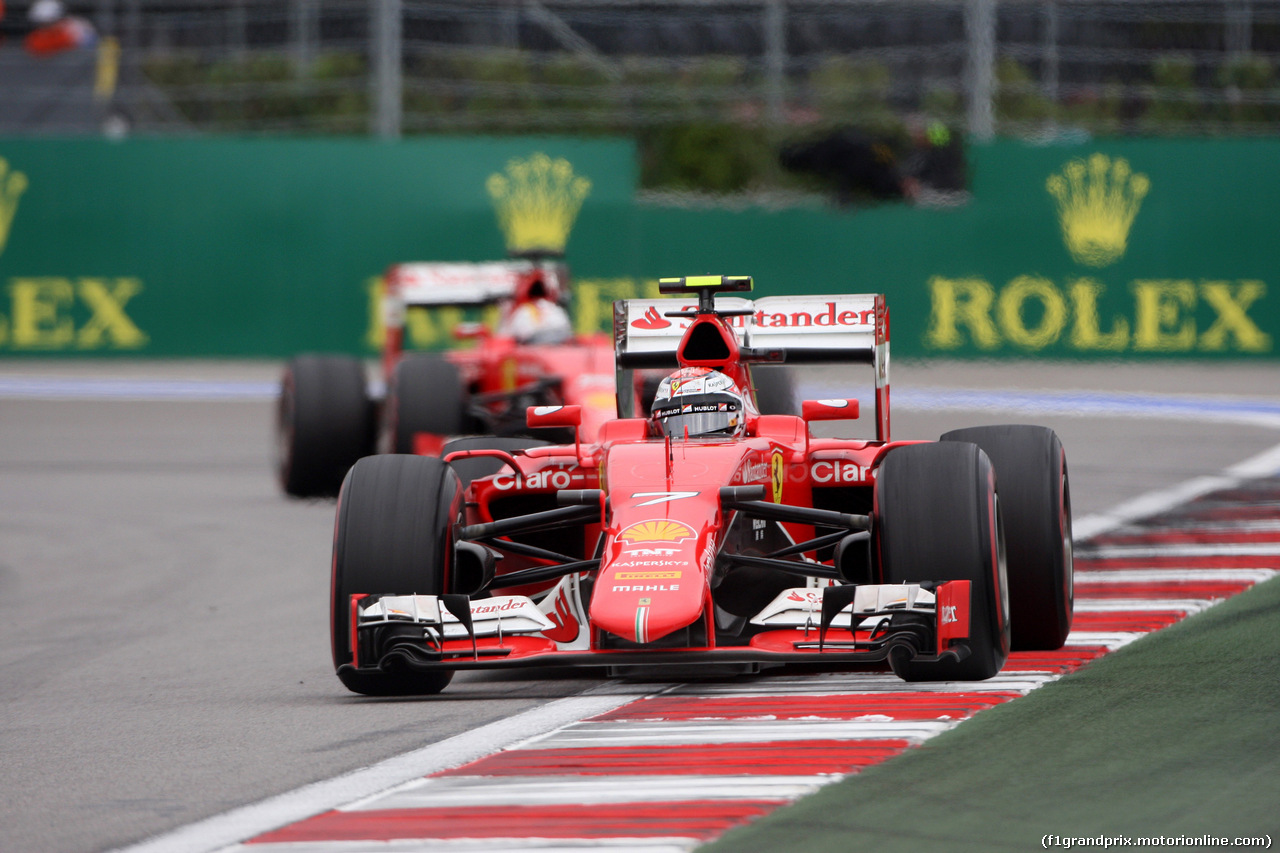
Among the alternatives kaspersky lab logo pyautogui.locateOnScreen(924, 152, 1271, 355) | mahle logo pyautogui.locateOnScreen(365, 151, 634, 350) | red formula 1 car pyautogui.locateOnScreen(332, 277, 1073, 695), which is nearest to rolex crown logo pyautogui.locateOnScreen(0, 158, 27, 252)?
mahle logo pyautogui.locateOnScreen(365, 151, 634, 350)

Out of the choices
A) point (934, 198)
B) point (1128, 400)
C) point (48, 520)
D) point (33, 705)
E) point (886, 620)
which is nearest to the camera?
point (886, 620)

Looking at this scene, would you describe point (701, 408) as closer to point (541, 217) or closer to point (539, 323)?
point (539, 323)

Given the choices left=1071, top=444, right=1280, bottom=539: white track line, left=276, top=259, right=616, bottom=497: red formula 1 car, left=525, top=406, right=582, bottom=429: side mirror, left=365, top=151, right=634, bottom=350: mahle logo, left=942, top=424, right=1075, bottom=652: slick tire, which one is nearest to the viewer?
left=942, top=424, right=1075, bottom=652: slick tire

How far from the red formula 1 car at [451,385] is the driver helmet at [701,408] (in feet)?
15.1

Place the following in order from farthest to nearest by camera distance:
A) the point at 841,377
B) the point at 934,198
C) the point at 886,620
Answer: the point at 934,198 → the point at 841,377 → the point at 886,620

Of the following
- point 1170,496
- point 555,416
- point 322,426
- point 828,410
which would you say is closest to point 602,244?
point 322,426

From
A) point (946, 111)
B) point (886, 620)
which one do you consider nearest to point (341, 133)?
point (946, 111)

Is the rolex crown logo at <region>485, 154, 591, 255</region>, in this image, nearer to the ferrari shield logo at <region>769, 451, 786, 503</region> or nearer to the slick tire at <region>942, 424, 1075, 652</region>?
the ferrari shield logo at <region>769, 451, 786, 503</region>

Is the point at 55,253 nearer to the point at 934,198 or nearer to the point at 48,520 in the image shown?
the point at 934,198

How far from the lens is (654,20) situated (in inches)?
1006

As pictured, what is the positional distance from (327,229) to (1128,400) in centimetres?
1009

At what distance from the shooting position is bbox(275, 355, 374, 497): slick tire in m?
13.3

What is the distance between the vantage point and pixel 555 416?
7.66 meters

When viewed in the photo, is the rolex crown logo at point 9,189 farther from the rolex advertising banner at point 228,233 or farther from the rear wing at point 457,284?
the rear wing at point 457,284
